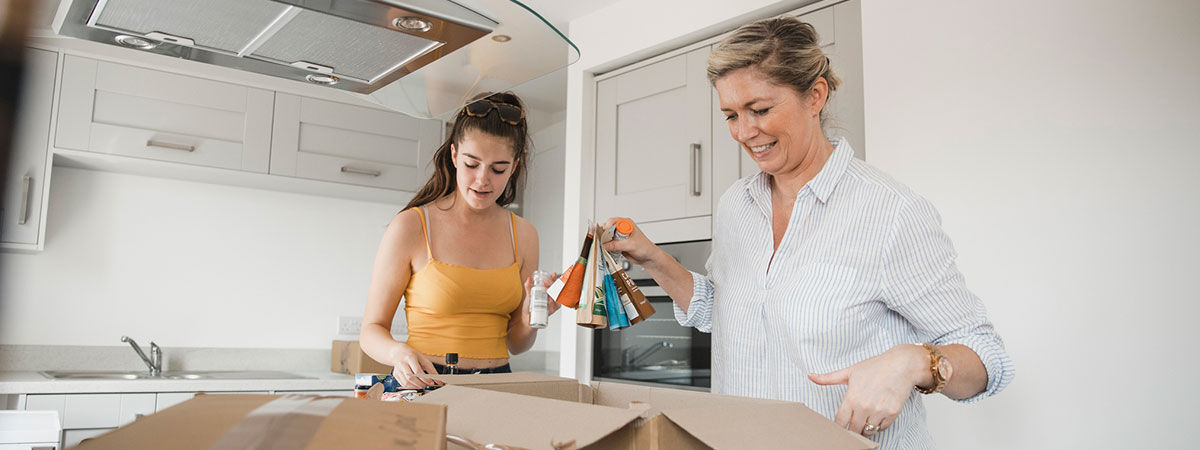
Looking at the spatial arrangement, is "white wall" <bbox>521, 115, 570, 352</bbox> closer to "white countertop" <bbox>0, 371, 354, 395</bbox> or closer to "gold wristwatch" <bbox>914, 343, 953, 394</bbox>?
"white countertop" <bbox>0, 371, 354, 395</bbox>

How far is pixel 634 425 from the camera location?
1.94ft

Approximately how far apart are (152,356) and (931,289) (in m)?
3.28

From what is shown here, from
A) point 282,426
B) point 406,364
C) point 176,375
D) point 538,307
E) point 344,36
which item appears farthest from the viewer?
point 176,375

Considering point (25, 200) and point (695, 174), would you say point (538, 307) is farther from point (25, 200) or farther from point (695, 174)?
point (25, 200)

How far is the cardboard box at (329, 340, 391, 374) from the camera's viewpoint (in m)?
3.43

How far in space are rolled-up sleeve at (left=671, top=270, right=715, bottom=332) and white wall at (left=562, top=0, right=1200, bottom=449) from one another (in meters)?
0.69

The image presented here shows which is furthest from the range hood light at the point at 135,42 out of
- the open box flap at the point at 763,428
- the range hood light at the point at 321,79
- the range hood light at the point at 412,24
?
the open box flap at the point at 763,428

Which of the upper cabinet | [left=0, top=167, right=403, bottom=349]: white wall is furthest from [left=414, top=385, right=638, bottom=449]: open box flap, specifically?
[left=0, top=167, right=403, bottom=349]: white wall

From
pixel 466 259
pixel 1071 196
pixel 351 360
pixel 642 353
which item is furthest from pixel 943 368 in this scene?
pixel 351 360

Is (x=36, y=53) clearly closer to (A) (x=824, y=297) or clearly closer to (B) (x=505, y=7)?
(B) (x=505, y=7)

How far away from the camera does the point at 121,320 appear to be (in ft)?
11.2

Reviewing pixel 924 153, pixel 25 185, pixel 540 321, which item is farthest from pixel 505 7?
pixel 25 185

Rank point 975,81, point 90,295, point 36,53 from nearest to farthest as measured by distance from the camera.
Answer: point 36,53 < point 975,81 < point 90,295

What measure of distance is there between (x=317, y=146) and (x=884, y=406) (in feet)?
10.4
